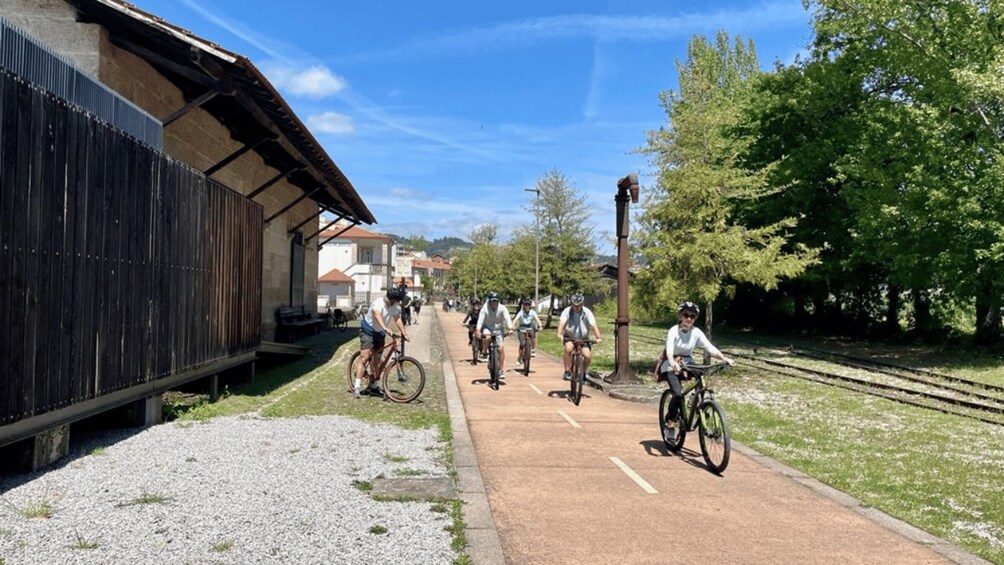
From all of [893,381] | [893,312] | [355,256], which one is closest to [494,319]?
Result: [893,381]

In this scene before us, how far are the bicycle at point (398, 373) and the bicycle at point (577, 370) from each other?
2.41 m

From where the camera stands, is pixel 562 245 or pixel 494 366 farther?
pixel 562 245

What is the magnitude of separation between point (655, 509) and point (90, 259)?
5245mm

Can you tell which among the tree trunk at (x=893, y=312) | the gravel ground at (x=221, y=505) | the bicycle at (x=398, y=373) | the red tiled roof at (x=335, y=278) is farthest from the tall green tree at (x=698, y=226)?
the red tiled roof at (x=335, y=278)

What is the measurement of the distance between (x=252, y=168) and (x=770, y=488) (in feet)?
46.4

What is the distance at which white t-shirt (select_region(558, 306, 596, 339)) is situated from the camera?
12156 millimetres

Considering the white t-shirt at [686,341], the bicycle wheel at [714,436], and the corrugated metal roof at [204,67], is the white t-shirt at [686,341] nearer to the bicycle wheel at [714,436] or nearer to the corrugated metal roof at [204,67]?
the bicycle wheel at [714,436]

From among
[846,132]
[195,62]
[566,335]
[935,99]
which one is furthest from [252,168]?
[846,132]

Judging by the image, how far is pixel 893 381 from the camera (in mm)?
16531

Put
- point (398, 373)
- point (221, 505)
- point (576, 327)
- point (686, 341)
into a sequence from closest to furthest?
point (221, 505), point (686, 341), point (398, 373), point (576, 327)

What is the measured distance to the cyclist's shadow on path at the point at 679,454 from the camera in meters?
7.52

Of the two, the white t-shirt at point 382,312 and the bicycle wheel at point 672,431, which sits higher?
the white t-shirt at point 382,312

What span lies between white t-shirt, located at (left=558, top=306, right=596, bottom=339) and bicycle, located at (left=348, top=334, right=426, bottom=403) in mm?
2579

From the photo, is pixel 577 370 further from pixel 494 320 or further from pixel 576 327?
pixel 494 320
